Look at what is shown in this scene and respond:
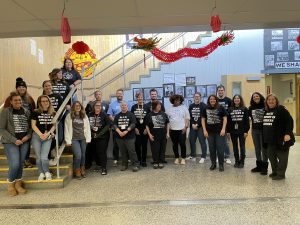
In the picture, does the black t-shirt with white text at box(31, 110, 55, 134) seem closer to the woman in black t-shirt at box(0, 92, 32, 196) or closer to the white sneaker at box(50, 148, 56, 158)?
the woman in black t-shirt at box(0, 92, 32, 196)

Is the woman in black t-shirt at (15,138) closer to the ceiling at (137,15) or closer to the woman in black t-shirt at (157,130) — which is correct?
the ceiling at (137,15)

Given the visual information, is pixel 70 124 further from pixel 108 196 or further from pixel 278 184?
pixel 278 184

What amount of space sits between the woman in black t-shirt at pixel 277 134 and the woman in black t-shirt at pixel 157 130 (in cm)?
179

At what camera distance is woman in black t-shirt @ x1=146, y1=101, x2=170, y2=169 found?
5.38m

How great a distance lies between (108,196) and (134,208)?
1.97ft

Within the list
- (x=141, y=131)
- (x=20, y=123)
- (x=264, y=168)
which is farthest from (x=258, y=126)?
(x=20, y=123)

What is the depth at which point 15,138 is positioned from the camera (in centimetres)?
394

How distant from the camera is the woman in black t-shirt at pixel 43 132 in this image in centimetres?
419

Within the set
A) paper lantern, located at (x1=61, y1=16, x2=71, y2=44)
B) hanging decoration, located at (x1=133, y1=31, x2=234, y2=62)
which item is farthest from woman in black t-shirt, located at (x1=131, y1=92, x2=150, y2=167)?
paper lantern, located at (x1=61, y1=16, x2=71, y2=44)

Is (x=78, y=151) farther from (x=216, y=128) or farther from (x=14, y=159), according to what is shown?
(x=216, y=128)

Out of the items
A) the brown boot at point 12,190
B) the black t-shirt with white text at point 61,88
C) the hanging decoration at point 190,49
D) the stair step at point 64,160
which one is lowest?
the brown boot at point 12,190

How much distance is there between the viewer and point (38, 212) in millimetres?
3295

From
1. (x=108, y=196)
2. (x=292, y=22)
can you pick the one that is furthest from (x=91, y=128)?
(x=292, y=22)

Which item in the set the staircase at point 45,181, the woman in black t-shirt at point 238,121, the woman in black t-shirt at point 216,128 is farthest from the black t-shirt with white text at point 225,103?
the staircase at point 45,181
